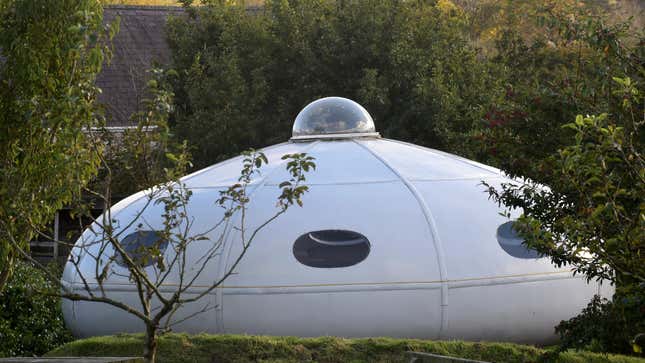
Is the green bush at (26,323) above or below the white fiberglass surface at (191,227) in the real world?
below

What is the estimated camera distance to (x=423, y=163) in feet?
43.5

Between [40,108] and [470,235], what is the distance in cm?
575

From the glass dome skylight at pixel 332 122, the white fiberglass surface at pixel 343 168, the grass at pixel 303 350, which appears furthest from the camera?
the glass dome skylight at pixel 332 122

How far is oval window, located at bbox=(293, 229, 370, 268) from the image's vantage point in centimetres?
1147

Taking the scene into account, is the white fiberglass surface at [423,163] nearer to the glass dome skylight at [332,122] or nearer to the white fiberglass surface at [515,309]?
the glass dome skylight at [332,122]

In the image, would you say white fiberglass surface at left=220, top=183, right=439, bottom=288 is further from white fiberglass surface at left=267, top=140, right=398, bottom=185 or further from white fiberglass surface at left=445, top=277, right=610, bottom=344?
white fiberglass surface at left=445, top=277, right=610, bottom=344

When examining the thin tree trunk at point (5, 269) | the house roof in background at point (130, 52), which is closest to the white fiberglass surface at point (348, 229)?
the thin tree trunk at point (5, 269)

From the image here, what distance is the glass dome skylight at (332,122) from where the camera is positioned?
14.0 metres

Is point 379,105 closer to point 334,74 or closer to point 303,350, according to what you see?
point 334,74

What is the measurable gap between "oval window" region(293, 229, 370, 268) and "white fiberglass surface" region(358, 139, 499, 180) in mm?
1370

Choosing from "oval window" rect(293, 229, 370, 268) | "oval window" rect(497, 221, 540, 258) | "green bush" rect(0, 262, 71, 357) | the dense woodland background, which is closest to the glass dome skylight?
A: the dense woodland background

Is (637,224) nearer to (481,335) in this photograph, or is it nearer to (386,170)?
(481,335)

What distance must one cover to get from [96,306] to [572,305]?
18.9 feet

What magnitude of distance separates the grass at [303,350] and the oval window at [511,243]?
1676mm
